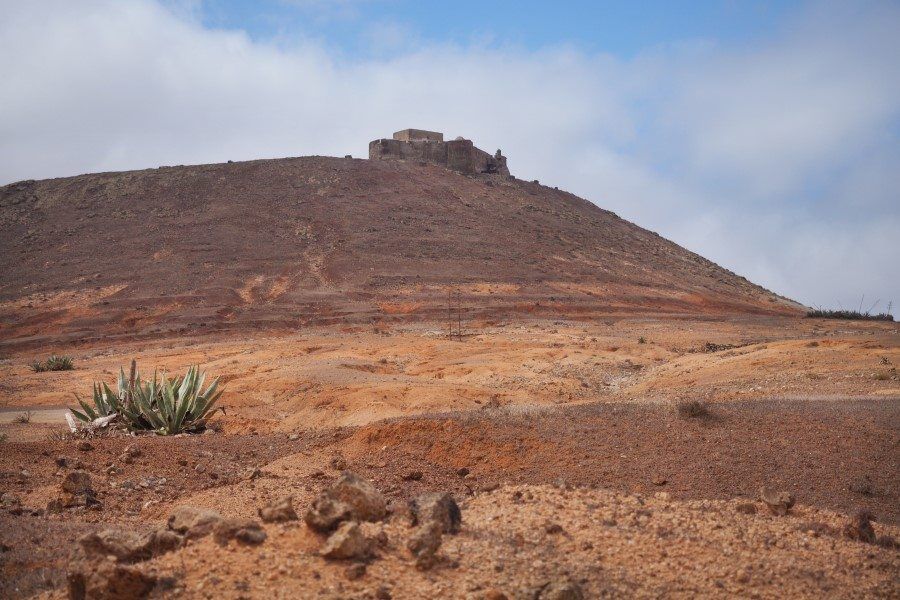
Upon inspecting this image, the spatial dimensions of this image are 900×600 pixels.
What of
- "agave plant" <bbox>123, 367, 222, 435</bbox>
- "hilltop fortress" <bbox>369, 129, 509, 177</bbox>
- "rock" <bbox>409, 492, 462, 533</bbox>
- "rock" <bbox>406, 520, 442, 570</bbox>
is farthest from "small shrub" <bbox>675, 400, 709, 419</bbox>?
"hilltop fortress" <bbox>369, 129, 509, 177</bbox>

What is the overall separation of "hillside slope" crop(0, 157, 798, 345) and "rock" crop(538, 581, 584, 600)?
28294 millimetres

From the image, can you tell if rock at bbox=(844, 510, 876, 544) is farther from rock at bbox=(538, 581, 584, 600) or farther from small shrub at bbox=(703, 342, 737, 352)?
small shrub at bbox=(703, 342, 737, 352)

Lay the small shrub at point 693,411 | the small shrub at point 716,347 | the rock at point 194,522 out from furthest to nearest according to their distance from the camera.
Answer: the small shrub at point 716,347
the small shrub at point 693,411
the rock at point 194,522

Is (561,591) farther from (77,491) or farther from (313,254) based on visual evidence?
(313,254)

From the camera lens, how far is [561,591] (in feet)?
13.1

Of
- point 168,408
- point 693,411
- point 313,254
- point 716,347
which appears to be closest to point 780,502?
point 693,411

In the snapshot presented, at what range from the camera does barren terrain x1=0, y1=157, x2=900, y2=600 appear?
14.5 ft

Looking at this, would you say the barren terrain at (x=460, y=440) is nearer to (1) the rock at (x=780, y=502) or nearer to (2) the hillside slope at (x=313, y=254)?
(1) the rock at (x=780, y=502)

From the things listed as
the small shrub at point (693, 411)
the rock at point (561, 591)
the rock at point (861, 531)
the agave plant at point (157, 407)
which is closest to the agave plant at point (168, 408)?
the agave plant at point (157, 407)

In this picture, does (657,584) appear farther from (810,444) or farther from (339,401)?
(339,401)

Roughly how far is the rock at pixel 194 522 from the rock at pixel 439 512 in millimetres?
1245

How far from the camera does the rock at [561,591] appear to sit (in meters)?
3.98

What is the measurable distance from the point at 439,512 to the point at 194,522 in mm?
1531

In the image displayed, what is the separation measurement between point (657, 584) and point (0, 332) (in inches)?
1397
